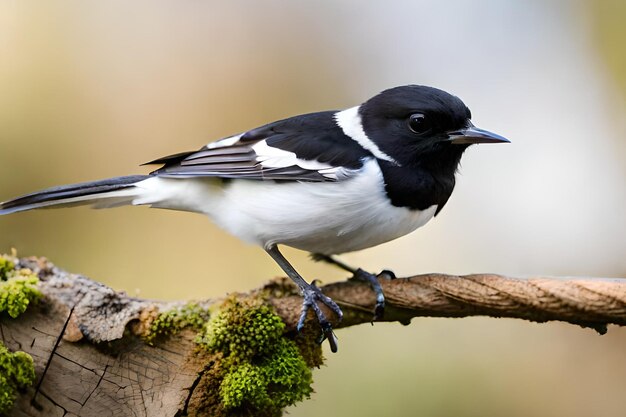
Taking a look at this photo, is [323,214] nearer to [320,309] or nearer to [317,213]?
[317,213]

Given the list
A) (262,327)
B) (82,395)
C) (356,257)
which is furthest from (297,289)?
(356,257)

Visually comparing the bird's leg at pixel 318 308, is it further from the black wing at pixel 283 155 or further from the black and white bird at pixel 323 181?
the black wing at pixel 283 155

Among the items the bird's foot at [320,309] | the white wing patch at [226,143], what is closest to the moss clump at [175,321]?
the bird's foot at [320,309]

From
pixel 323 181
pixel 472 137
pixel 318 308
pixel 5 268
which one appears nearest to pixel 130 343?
pixel 5 268

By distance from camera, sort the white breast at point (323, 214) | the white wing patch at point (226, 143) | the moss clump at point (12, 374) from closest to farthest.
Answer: the moss clump at point (12, 374), the white breast at point (323, 214), the white wing patch at point (226, 143)

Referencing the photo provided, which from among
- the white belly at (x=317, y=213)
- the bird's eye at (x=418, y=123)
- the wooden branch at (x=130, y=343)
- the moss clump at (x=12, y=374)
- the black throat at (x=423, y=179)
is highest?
the bird's eye at (x=418, y=123)

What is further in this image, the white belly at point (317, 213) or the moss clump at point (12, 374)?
the white belly at point (317, 213)
